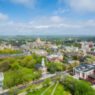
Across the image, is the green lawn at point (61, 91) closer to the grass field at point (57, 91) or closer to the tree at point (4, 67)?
the grass field at point (57, 91)

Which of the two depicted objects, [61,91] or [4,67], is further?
[4,67]

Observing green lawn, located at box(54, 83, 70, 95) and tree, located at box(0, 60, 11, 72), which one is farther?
tree, located at box(0, 60, 11, 72)

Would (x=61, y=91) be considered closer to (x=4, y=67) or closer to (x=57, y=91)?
(x=57, y=91)

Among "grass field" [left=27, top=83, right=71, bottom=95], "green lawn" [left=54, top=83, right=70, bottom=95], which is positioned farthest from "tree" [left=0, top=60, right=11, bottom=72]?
"green lawn" [left=54, top=83, right=70, bottom=95]

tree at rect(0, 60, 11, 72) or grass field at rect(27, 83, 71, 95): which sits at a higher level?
tree at rect(0, 60, 11, 72)

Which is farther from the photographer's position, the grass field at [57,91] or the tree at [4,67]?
the tree at [4,67]

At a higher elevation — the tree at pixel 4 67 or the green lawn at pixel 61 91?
the tree at pixel 4 67

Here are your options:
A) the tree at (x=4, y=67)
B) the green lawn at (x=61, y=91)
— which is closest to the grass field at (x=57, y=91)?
the green lawn at (x=61, y=91)

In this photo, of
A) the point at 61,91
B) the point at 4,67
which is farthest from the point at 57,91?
the point at 4,67

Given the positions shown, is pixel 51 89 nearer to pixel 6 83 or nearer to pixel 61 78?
pixel 61 78

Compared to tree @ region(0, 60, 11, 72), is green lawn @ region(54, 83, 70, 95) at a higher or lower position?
lower

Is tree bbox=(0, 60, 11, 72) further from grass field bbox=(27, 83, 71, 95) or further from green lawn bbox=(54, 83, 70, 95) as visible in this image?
green lawn bbox=(54, 83, 70, 95)

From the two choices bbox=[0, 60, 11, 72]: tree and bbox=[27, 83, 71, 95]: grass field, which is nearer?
bbox=[27, 83, 71, 95]: grass field
